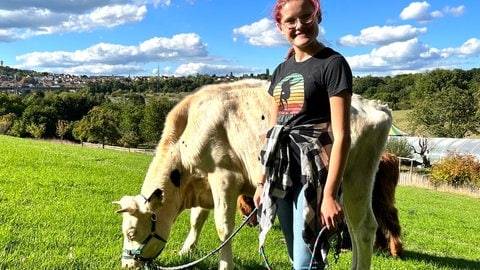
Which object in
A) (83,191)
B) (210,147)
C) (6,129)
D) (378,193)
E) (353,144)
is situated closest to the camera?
(353,144)

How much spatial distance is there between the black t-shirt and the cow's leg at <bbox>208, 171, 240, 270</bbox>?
8.00 ft

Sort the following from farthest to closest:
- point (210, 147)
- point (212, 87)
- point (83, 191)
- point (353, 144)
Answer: point (83, 191) < point (212, 87) < point (210, 147) < point (353, 144)

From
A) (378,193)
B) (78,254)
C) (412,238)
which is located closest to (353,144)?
(378,193)

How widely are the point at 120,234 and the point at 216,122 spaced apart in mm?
2355

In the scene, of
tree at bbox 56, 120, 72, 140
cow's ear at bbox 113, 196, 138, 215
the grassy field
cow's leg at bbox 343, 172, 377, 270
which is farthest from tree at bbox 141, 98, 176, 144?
cow's leg at bbox 343, 172, 377, 270

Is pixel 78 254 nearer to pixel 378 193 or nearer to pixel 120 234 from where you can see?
pixel 120 234

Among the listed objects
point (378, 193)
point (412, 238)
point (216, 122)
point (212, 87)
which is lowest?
point (412, 238)

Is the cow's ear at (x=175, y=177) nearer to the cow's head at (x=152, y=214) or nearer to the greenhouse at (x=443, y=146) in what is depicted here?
the cow's head at (x=152, y=214)

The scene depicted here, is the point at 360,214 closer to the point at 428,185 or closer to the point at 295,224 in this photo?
the point at 295,224

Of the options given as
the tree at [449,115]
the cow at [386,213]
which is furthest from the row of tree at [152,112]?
the cow at [386,213]

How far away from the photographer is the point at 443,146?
171 ft

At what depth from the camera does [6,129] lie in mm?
78125

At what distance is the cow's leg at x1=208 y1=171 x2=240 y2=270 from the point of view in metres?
5.46

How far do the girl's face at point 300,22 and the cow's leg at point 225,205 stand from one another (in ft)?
9.15
